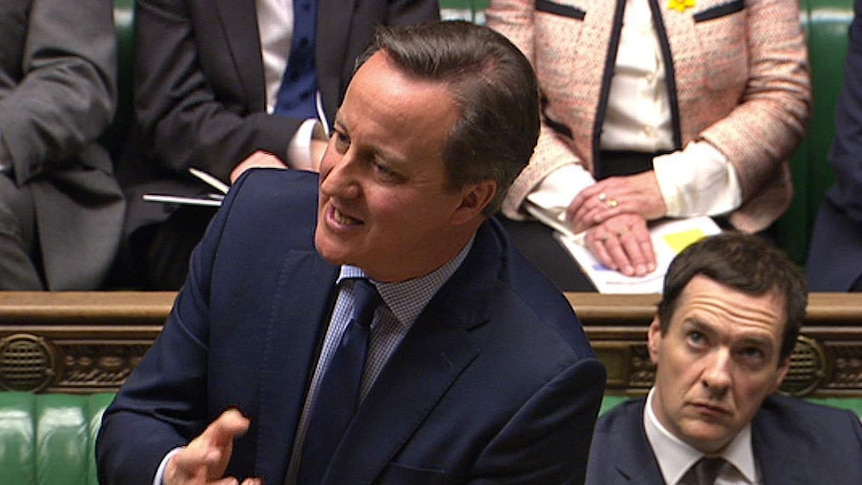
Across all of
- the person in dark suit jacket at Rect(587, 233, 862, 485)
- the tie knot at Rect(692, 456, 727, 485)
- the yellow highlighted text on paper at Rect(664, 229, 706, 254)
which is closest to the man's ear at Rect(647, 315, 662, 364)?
the person in dark suit jacket at Rect(587, 233, 862, 485)

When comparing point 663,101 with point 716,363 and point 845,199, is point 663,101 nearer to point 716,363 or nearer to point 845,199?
point 845,199

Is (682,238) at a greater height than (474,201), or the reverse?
(474,201)

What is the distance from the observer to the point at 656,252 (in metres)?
2.01

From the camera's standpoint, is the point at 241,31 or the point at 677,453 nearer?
the point at 677,453

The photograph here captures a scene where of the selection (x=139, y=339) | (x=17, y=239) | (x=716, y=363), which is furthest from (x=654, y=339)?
(x=17, y=239)

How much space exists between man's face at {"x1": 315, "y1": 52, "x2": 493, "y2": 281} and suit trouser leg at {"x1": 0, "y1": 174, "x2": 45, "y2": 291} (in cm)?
90

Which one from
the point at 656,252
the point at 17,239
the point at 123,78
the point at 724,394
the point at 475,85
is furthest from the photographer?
the point at 123,78

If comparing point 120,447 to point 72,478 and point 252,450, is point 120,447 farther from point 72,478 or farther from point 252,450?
point 72,478

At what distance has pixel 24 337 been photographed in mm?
1757

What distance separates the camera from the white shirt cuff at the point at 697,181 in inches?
81.3

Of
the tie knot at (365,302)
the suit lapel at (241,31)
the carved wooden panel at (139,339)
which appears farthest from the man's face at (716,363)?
the suit lapel at (241,31)

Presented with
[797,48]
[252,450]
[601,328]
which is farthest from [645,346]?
[252,450]

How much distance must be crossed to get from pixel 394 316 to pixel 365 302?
0.03 metres

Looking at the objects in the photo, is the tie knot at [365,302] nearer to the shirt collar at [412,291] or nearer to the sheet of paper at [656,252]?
the shirt collar at [412,291]
